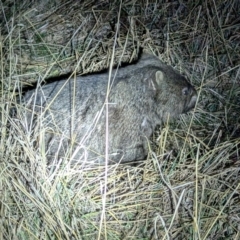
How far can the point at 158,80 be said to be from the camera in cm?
450

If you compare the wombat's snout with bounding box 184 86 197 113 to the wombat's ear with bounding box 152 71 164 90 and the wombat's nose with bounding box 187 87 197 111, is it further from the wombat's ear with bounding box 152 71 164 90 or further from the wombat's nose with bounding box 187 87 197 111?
the wombat's ear with bounding box 152 71 164 90

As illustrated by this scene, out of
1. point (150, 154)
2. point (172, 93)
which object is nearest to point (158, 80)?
point (172, 93)

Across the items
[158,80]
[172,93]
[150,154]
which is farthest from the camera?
[172,93]

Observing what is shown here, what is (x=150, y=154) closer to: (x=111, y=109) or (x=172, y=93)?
(x=111, y=109)

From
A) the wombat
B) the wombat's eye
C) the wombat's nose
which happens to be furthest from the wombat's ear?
the wombat's nose

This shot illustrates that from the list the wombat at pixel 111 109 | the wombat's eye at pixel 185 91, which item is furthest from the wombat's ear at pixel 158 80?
the wombat's eye at pixel 185 91

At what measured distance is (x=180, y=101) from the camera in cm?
469

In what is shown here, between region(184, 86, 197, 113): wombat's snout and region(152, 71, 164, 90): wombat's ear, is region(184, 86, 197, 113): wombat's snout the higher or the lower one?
the lower one

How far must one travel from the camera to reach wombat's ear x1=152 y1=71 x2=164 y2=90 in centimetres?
447

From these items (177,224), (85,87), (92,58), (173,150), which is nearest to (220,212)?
(177,224)

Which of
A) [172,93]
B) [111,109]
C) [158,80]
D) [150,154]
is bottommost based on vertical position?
[150,154]

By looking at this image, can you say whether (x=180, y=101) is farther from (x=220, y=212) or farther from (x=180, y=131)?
Answer: (x=220, y=212)

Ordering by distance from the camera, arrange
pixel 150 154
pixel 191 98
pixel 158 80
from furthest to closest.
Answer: pixel 191 98 → pixel 158 80 → pixel 150 154

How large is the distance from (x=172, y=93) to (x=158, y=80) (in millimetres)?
227
